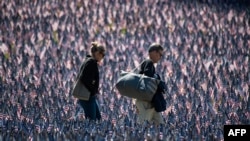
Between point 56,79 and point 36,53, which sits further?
point 36,53

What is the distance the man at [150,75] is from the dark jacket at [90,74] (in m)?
A: 0.47

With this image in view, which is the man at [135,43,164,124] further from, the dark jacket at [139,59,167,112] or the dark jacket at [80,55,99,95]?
the dark jacket at [80,55,99,95]

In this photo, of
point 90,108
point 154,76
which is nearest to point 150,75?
point 154,76

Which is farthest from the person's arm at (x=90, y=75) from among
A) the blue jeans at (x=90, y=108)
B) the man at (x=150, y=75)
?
the man at (x=150, y=75)

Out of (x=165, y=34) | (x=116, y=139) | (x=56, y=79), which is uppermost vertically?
A: (x=165, y=34)

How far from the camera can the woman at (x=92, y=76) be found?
10.4 meters

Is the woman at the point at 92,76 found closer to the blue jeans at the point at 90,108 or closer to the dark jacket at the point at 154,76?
the blue jeans at the point at 90,108

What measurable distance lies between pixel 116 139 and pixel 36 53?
641 centimetres

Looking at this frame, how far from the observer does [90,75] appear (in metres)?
10.5

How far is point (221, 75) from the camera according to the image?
1380 centimetres

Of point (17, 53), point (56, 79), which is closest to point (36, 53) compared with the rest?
point (17, 53)

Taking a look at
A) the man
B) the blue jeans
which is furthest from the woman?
the man

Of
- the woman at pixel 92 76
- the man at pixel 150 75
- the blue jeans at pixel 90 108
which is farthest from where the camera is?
the blue jeans at pixel 90 108

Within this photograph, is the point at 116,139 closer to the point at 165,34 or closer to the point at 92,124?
the point at 92,124
